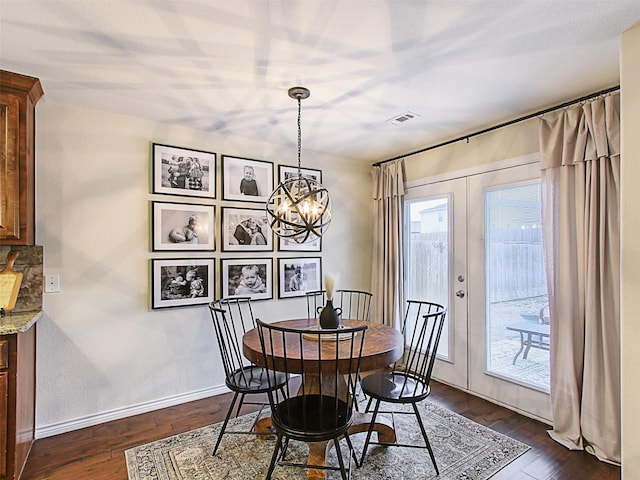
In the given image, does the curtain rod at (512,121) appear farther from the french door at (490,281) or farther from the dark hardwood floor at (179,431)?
the dark hardwood floor at (179,431)

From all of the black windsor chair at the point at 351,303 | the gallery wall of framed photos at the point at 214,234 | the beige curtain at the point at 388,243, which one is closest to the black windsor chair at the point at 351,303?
the black windsor chair at the point at 351,303

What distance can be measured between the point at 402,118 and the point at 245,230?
1808 millimetres

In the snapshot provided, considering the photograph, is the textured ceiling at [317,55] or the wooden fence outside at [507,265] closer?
the textured ceiling at [317,55]

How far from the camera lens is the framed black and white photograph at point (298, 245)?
376 centimetres

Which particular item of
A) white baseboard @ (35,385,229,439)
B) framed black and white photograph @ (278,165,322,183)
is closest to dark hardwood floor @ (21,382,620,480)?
white baseboard @ (35,385,229,439)

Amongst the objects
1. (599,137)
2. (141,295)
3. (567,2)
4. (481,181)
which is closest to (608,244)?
(599,137)

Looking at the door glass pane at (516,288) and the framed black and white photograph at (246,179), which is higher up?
the framed black and white photograph at (246,179)

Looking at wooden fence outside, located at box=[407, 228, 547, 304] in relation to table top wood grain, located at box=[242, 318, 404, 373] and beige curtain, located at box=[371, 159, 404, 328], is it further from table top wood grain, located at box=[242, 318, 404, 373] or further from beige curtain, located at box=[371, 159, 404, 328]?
table top wood grain, located at box=[242, 318, 404, 373]

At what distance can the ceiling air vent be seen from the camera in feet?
9.72

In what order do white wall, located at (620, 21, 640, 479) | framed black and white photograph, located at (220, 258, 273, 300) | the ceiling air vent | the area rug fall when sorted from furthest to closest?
1. framed black and white photograph, located at (220, 258, 273, 300)
2. the ceiling air vent
3. the area rug
4. white wall, located at (620, 21, 640, 479)

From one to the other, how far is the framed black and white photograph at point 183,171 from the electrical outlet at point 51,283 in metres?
0.99

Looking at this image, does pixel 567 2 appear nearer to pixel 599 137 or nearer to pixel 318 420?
pixel 599 137

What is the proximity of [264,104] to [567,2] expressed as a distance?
1926 mm

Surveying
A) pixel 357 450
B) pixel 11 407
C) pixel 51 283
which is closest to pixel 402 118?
pixel 357 450
